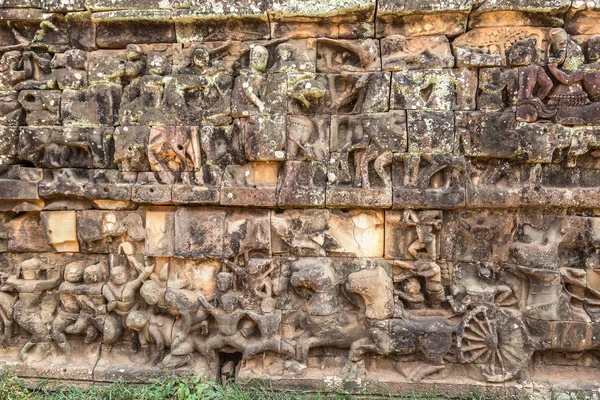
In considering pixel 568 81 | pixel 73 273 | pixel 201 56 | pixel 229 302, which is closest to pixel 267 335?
pixel 229 302

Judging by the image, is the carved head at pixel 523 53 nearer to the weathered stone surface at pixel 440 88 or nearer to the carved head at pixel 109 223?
the weathered stone surface at pixel 440 88

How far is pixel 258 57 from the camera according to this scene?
4254mm

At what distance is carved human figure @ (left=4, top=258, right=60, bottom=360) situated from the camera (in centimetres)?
446

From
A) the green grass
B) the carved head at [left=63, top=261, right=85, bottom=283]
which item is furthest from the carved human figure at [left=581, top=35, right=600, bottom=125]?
the carved head at [left=63, top=261, right=85, bottom=283]

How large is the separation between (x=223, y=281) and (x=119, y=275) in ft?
4.00

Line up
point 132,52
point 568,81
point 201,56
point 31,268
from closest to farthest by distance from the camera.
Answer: point 568,81 < point 201,56 < point 132,52 < point 31,268

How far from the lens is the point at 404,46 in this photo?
426 centimetres

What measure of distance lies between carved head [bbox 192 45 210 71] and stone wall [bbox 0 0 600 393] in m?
0.01

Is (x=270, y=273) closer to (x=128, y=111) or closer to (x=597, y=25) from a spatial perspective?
(x=128, y=111)

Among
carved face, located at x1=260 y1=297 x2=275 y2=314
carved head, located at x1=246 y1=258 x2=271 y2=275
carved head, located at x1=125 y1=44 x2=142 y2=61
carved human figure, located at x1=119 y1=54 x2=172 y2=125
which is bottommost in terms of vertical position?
carved face, located at x1=260 y1=297 x2=275 y2=314

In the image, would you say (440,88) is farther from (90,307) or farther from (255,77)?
(90,307)

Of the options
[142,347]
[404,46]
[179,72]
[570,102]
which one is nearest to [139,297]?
[142,347]

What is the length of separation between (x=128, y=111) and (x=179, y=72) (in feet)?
2.37

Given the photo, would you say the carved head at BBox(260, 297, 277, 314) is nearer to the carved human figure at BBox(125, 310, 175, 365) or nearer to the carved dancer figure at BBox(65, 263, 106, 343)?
the carved human figure at BBox(125, 310, 175, 365)
